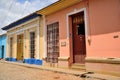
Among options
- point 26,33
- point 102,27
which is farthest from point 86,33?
point 26,33

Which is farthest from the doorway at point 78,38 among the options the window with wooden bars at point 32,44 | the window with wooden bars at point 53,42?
the window with wooden bars at point 32,44

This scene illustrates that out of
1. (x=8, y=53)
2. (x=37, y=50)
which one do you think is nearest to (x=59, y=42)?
(x=37, y=50)

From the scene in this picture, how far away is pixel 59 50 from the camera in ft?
35.2

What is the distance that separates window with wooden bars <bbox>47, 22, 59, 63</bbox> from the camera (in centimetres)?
1111

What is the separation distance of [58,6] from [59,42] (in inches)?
80.3

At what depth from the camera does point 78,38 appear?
31.6 ft

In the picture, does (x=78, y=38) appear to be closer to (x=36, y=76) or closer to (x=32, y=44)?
(x=36, y=76)

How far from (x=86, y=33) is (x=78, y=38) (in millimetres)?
1096

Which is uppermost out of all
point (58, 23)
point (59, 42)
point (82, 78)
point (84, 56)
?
point (58, 23)

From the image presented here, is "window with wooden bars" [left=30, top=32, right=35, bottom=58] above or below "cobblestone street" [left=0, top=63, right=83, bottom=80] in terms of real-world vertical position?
above

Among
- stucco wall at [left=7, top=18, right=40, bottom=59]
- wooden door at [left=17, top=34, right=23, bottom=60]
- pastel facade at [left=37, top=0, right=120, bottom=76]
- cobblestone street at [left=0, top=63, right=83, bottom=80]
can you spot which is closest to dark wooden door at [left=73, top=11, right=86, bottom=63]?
pastel facade at [left=37, top=0, right=120, bottom=76]

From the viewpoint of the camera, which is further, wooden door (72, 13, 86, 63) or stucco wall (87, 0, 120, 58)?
wooden door (72, 13, 86, 63)

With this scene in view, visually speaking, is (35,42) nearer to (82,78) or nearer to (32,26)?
(32,26)

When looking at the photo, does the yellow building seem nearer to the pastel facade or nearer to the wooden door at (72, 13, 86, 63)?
the pastel facade
